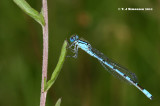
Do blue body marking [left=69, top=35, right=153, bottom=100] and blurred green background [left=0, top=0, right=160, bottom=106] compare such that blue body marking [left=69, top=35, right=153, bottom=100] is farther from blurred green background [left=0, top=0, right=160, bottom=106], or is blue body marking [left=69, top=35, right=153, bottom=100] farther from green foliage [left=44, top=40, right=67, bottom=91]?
green foliage [left=44, top=40, right=67, bottom=91]

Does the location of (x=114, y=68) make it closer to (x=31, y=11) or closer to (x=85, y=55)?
(x=85, y=55)

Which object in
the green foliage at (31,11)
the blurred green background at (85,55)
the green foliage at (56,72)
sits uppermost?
the green foliage at (31,11)

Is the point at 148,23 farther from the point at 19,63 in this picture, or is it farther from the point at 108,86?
the point at 19,63

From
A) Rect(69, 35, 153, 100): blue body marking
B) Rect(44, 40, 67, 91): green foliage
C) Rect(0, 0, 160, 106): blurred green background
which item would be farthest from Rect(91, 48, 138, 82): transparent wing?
Rect(44, 40, 67, 91): green foliage

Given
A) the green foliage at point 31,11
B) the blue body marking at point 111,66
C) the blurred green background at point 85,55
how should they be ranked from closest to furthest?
the green foliage at point 31,11
the blue body marking at point 111,66
the blurred green background at point 85,55

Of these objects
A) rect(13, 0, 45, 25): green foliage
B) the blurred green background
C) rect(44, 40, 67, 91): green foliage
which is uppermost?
rect(13, 0, 45, 25): green foliage

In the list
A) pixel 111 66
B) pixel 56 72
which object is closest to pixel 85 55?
pixel 111 66

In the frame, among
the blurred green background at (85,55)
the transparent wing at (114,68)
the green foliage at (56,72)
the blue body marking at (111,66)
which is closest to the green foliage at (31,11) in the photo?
the green foliage at (56,72)

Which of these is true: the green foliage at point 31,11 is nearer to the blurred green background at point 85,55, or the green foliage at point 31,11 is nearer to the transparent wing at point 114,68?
the transparent wing at point 114,68
